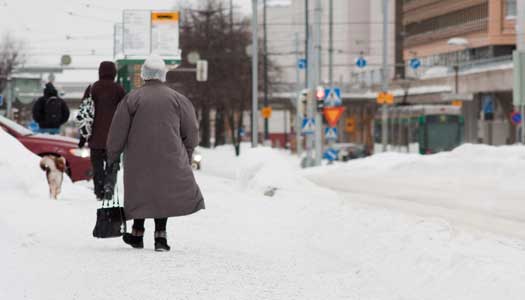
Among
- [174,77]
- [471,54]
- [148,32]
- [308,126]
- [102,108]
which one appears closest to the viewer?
[102,108]

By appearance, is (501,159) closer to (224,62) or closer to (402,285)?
(402,285)

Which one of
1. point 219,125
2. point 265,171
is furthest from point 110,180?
point 219,125

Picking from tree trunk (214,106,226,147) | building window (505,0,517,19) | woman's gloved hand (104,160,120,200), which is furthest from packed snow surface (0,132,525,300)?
building window (505,0,517,19)

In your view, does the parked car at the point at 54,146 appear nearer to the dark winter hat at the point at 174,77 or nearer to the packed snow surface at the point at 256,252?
the packed snow surface at the point at 256,252

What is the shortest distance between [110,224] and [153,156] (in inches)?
26.7

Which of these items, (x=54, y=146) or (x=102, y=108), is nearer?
(x=102, y=108)

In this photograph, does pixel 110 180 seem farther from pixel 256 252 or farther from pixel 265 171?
pixel 265 171

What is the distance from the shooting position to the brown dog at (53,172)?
1593 centimetres

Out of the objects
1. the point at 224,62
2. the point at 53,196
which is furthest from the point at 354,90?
the point at 53,196

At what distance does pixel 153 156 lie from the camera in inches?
391

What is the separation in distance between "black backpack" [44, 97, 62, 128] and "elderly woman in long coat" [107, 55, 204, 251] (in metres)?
13.8

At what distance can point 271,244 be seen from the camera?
12.4 metres

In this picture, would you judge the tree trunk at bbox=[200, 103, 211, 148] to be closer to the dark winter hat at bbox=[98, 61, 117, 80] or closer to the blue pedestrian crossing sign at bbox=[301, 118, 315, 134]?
the blue pedestrian crossing sign at bbox=[301, 118, 315, 134]

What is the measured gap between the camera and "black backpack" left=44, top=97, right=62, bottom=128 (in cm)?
2359
